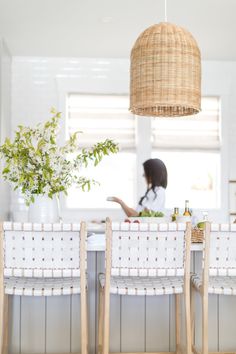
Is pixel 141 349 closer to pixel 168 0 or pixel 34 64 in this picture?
pixel 168 0

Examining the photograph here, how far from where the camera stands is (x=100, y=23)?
5.25 m

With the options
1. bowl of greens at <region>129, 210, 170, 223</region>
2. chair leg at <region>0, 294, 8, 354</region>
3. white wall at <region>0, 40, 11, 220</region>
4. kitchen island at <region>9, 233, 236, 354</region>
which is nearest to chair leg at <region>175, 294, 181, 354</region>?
kitchen island at <region>9, 233, 236, 354</region>

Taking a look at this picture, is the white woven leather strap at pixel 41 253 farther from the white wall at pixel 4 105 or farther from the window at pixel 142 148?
the window at pixel 142 148

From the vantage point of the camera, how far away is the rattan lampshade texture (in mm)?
3145

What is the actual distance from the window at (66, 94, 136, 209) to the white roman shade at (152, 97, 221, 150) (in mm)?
332

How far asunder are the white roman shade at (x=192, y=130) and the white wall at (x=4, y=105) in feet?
5.76

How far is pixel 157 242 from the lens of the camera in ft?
9.82

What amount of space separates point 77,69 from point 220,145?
1.97 metres

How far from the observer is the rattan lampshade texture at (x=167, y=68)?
3.14 metres

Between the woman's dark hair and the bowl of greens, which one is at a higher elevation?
the woman's dark hair

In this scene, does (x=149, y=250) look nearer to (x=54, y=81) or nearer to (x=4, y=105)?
(x=4, y=105)

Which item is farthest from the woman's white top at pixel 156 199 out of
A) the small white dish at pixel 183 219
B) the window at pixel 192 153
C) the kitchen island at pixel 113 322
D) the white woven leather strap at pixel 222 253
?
the white woven leather strap at pixel 222 253

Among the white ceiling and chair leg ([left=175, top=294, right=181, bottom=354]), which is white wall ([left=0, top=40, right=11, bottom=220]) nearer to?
the white ceiling

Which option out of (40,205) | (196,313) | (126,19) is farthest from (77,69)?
(196,313)
